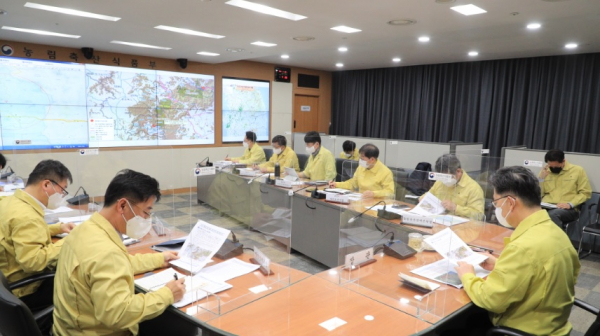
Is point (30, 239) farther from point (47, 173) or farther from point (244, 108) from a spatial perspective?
point (244, 108)

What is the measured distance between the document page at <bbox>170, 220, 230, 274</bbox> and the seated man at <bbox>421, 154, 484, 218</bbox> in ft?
5.68

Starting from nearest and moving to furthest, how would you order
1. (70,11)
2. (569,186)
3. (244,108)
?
1. (70,11)
2. (569,186)
3. (244,108)

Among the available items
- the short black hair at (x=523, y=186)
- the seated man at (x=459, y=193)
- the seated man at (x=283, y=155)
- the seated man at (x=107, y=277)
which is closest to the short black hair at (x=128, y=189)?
the seated man at (x=107, y=277)

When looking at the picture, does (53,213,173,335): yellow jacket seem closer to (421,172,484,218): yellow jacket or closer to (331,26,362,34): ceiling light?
(421,172,484,218): yellow jacket

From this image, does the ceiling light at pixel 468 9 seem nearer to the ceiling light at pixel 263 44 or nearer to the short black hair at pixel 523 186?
the short black hair at pixel 523 186

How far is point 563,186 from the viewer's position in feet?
14.0

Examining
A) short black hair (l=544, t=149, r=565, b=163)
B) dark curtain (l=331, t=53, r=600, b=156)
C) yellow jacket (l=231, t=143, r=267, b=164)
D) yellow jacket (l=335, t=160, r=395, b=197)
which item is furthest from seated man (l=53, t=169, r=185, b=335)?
dark curtain (l=331, t=53, r=600, b=156)

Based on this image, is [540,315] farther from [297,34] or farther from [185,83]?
[185,83]

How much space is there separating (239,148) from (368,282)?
251 inches

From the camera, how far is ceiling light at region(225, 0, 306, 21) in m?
3.39

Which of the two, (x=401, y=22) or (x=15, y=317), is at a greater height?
(x=401, y=22)

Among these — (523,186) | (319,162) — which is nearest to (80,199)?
(319,162)

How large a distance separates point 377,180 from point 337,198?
619 mm

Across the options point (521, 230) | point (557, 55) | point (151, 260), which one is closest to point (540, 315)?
point (521, 230)
